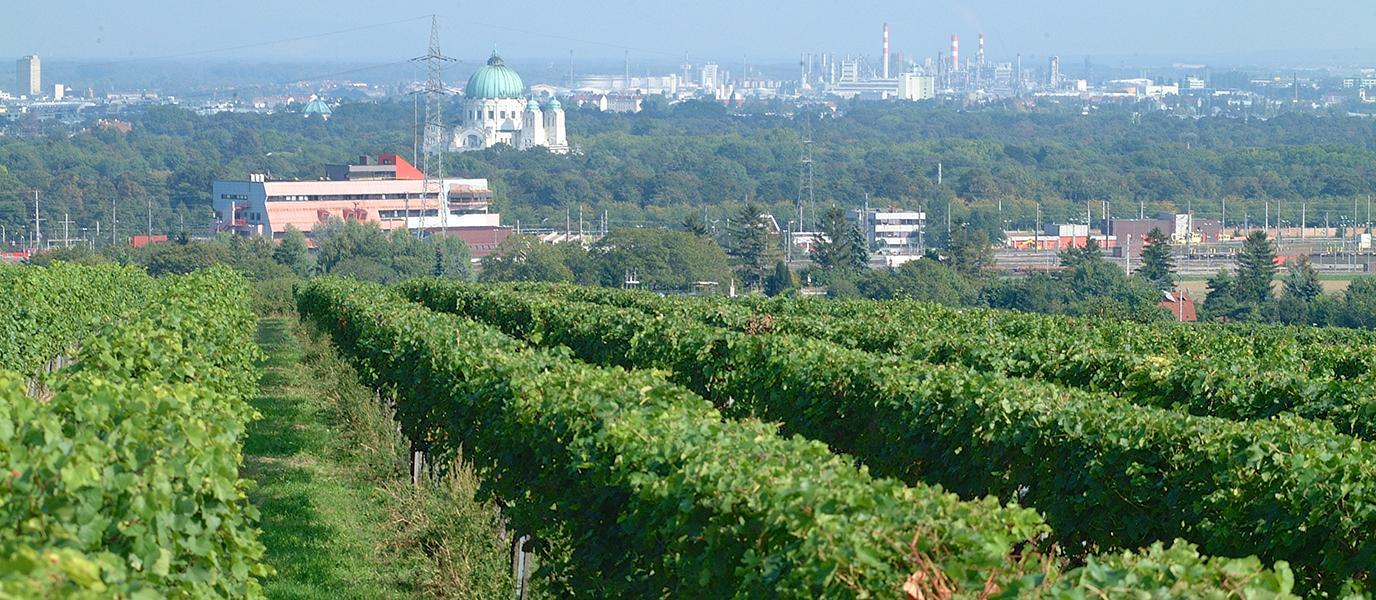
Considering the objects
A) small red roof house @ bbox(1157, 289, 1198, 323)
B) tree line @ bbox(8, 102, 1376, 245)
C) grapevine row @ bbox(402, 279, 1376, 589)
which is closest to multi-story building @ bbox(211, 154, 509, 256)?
tree line @ bbox(8, 102, 1376, 245)

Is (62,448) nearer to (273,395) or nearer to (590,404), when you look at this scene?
(590,404)

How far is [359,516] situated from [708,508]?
298 inches

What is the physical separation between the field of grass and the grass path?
1 cm

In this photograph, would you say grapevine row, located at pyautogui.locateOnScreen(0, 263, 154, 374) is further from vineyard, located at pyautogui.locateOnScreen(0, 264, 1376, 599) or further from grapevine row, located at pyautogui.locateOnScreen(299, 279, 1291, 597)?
grapevine row, located at pyautogui.locateOnScreen(299, 279, 1291, 597)

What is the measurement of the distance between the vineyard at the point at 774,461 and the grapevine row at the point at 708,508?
19 mm

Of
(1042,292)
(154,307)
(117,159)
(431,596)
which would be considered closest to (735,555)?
(431,596)

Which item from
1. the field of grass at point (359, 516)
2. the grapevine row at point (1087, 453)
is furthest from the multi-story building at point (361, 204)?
the grapevine row at point (1087, 453)

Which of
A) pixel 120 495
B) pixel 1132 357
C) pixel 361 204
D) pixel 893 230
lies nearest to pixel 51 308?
pixel 1132 357

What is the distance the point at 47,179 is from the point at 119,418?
15393 cm

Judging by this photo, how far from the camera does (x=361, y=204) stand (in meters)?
143

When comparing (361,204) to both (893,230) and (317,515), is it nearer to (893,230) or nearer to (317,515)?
(893,230)

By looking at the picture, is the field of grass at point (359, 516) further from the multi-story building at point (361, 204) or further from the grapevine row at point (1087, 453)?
the multi-story building at point (361, 204)

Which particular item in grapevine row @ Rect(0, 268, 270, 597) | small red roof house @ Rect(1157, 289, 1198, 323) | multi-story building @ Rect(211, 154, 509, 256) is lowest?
small red roof house @ Rect(1157, 289, 1198, 323)

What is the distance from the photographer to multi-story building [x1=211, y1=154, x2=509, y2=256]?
13900 cm
